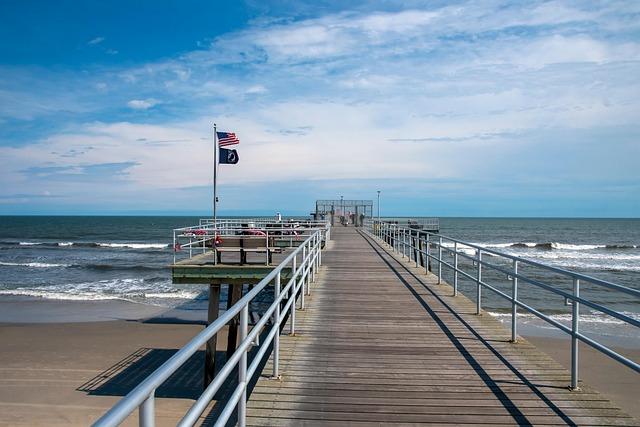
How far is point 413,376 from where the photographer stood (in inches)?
201

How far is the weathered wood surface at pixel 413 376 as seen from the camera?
4.20m

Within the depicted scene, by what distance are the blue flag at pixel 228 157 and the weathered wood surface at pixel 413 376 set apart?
14.3m

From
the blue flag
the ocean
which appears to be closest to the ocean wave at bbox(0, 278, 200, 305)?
the ocean

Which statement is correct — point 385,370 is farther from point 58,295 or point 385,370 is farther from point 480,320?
point 58,295

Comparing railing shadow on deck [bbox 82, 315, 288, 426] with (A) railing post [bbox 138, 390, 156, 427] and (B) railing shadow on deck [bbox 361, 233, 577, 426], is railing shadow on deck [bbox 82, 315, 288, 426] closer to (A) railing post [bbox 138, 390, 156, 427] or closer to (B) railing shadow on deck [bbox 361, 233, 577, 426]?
(B) railing shadow on deck [bbox 361, 233, 577, 426]

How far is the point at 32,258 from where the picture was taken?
45.9 meters

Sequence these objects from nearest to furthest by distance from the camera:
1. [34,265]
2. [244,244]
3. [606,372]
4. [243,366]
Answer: [243,366]
[244,244]
[606,372]
[34,265]

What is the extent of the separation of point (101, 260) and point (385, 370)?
43.0 m

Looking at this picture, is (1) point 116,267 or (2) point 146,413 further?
(1) point 116,267

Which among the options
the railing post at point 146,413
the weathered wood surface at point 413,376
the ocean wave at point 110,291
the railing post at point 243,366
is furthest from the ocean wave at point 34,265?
the railing post at point 146,413

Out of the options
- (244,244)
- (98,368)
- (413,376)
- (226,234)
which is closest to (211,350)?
(244,244)

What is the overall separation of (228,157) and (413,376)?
1792 centimetres

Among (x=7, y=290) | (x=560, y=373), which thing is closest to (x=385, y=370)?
(x=560, y=373)

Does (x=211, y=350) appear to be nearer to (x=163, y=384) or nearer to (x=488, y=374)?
(x=163, y=384)
